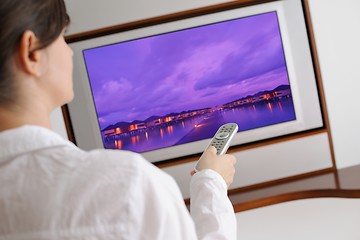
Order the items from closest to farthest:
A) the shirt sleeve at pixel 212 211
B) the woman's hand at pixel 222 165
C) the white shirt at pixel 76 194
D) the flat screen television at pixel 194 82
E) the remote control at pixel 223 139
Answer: the white shirt at pixel 76 194
the shirt sleeve at pixel 212 211
the woman's hand at pixel 222 165
the remote control at pixel 223 139
the flat screen television at pixel 194 82

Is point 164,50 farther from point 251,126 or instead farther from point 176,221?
point 176,221

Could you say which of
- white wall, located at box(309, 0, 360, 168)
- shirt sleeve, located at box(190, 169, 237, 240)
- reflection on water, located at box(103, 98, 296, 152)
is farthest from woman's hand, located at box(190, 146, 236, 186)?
white wall, located at box(309, 0, 360, 168)

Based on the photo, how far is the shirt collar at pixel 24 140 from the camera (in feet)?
1.73

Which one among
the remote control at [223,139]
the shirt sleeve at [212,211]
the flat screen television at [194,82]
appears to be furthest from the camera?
the flat screen television at [194,82]

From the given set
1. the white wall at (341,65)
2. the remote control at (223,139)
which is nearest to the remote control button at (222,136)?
the remote control at (223,139)

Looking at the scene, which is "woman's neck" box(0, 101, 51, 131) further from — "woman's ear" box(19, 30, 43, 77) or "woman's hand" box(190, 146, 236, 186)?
"woman's hand" box(190, 146, 236, 186)

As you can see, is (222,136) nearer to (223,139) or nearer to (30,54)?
(223,139)

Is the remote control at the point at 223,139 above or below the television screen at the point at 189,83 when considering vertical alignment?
below

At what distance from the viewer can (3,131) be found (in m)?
0.55

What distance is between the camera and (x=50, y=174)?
1.65ft

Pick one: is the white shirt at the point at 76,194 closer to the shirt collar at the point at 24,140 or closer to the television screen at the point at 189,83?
the shirt collar at the point at 24,140

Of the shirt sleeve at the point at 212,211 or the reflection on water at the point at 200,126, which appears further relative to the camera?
the reflection on water at the point at 200,126

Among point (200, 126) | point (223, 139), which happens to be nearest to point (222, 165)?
point (223, 139)

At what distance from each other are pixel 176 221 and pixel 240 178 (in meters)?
1.57
